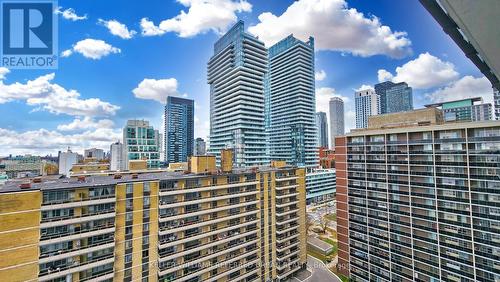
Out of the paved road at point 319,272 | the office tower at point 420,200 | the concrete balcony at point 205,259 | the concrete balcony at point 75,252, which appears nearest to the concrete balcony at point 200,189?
the concrete balcony at point 75,252

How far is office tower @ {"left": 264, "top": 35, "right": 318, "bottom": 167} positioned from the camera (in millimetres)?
135125

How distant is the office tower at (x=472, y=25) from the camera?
3949mm

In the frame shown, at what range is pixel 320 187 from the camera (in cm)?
11194

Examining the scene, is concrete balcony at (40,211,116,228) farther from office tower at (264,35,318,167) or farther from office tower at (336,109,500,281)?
office tower at (264,35,318,167)

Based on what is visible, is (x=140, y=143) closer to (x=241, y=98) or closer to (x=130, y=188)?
(x=241, y=98)

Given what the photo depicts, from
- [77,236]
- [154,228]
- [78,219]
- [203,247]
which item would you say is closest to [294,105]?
[203,247]

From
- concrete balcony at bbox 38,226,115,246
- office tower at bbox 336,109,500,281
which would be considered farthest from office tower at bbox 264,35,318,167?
concrete balcony at bbox 38,226,115,246

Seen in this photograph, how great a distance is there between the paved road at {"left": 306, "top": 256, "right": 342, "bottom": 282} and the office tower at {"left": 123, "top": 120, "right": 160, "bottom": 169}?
246ft

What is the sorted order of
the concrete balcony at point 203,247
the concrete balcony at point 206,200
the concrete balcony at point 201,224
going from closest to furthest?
the concrete balcony at point 203,247 → the concrete balcony at point 201,224 → the concrete balcony at point 206,200

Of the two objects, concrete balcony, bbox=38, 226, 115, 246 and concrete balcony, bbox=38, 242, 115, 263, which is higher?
concrete balcony, bbox=38, 226, 115, 246

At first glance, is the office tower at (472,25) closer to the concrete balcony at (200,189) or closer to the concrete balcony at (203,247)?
the concrete balcony at (200,189)

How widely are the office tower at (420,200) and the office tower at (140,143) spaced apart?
83.4 metres

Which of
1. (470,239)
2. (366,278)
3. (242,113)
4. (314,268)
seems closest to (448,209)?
(470,239)

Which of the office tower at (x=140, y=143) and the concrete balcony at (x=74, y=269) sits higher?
the office tower at (x=140, y=143)
